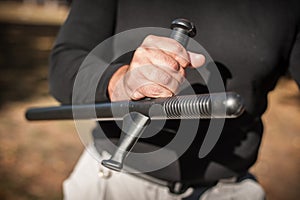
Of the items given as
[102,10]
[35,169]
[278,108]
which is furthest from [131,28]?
[278,108]

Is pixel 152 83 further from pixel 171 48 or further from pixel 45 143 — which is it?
pixel 45 143

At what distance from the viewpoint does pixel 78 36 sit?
987 millimetres

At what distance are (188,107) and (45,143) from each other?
2825 millimetres

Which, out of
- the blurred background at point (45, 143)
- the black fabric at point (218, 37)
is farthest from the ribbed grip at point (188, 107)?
the blurred background at point (45, 143)

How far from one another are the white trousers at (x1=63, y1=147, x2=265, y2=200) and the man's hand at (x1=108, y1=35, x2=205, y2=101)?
0.54m

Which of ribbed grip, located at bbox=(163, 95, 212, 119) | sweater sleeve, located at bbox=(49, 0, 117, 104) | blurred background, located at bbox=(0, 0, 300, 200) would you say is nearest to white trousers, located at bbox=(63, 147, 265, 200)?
sweater sleeve, located at bbox=(49, 0, 117, 104)

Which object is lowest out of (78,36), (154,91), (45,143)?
(45,143)

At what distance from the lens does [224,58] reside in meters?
1.02

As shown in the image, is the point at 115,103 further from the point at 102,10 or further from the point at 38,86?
the point at 38,86

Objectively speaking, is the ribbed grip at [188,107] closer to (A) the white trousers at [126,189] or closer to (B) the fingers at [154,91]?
(B) the fingers at [154,91]

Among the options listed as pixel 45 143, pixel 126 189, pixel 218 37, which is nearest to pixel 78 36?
pixel 218 37

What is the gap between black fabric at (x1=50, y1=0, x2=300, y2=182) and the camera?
1.00 metres

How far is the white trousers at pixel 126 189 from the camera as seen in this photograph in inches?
46.1

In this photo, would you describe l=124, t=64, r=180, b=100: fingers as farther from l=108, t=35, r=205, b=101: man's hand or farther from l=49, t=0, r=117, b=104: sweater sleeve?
l=49, t=0, r=117, b=104: sweater sleeve
